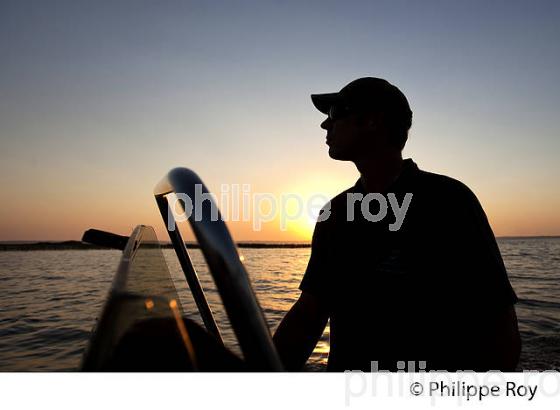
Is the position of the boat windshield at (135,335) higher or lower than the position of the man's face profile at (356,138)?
lower

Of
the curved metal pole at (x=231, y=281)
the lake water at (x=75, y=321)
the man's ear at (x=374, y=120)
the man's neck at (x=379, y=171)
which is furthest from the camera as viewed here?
the lake water at (x=75, y=321)

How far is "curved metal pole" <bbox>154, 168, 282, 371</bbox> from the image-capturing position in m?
0.58

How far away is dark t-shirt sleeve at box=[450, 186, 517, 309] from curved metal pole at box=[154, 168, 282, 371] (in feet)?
4.56

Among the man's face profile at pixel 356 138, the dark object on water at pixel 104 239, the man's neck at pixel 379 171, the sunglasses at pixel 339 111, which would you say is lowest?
the dark object on water at pixel 104 239

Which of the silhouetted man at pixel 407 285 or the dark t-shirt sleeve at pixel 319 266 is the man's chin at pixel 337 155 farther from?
the dark t-shirt sleeve at pixel 319 266

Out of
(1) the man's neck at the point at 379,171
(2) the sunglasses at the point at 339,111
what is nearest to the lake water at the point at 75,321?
(1) the man's neck at the point at 379,171

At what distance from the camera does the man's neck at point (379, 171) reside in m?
2.40

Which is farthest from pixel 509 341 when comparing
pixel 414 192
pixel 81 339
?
pixel 81 339

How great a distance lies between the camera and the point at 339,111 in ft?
8.52
